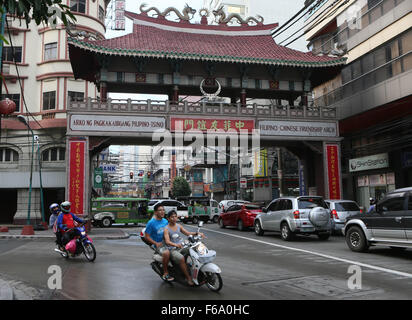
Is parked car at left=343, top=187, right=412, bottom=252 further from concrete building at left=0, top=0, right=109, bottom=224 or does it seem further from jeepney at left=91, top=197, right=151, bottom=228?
concrete building at left=0, top=0, right=109, bottom=224

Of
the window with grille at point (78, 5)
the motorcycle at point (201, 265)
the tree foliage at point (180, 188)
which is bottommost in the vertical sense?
the motorcycle at point (201, 265)

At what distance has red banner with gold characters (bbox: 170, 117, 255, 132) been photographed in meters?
20.8

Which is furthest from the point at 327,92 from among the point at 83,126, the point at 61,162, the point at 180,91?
the point at 61,162

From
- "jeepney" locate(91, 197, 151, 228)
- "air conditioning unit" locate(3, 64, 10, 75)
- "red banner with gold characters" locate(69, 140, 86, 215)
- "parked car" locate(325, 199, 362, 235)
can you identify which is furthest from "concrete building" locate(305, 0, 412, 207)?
"air conditioning unit" locate(3, 64, 10, 75)

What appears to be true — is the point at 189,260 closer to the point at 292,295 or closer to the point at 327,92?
the point at 292,295

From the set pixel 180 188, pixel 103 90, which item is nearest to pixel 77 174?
pixel 103 90

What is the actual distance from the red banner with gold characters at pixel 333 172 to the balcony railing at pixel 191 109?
2.08m

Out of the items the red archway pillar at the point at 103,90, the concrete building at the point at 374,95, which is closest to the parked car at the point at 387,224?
the concrete building at the point at 374,95

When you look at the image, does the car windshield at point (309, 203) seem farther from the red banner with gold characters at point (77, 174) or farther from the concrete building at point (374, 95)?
the red banner with gold characters at point (77, 174)

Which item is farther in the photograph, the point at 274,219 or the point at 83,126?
the point at 83,126

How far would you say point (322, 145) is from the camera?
73.7 feet

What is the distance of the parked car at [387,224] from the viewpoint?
400 inches

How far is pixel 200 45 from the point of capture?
78.5ft
